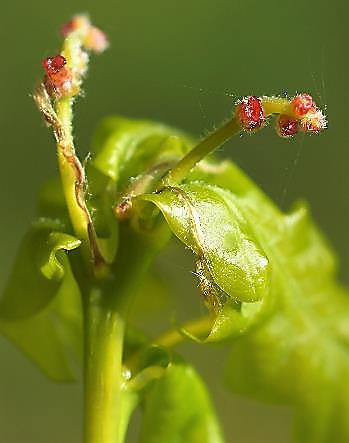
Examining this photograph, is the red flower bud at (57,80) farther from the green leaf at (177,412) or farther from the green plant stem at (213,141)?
the green leaf at (177,412)

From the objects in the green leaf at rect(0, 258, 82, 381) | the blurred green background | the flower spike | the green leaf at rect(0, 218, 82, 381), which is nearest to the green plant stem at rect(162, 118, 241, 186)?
the flower spike

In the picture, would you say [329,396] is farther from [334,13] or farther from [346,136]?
[334,13]

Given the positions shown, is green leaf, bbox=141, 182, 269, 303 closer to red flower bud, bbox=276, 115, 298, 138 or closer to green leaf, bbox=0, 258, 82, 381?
red flower bud, bbox=276, 115, 298, 138

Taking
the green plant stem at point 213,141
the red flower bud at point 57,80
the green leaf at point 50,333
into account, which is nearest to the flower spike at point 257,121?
the green plant stem at point 213,141

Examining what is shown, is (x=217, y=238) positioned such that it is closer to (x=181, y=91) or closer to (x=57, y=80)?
(x=57, y=80)

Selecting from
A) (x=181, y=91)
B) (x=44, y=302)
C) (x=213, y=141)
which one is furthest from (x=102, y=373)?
(x=181, y=91)

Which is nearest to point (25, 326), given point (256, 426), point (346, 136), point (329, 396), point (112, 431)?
point (112, 431)
